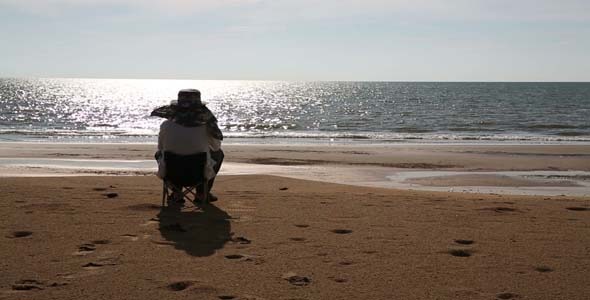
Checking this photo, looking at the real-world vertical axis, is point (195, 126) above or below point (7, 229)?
above

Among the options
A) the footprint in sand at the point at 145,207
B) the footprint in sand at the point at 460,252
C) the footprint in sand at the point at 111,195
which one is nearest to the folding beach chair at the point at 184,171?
the footprint in sand at the point at 145,207

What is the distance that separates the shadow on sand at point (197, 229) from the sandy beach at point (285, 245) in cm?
1

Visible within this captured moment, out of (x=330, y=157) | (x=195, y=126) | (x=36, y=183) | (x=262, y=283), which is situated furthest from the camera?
(x=330, y=157)

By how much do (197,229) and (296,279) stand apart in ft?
6.37

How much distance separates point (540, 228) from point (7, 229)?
5.25 m

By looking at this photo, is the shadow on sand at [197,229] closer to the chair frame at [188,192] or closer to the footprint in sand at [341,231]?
the chair frame at [188,192]

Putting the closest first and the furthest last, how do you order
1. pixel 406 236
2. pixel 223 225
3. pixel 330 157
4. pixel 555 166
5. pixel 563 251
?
pixel 563 251 < pixel 406 236 < pixel 223 225 < pixel 555 166 < pixel 330 157

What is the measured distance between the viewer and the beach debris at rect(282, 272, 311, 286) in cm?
455

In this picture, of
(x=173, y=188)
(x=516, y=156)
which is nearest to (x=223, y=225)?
(x=173, y=188)

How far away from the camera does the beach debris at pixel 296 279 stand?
455 cm

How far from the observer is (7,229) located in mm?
6090

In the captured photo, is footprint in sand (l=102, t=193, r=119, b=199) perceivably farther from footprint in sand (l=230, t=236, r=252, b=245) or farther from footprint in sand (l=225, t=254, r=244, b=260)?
footprint in sand (l=225, t=254, r=244, b=260)

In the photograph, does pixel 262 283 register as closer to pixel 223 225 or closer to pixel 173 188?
pixel 223 225

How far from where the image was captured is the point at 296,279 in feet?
15.2
